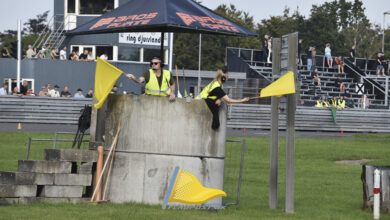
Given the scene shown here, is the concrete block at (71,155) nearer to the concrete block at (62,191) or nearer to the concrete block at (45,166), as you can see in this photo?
the concrete block at (45,166)

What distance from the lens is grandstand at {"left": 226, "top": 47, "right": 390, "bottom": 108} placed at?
50.0 metres

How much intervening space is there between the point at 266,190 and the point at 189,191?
3.96m

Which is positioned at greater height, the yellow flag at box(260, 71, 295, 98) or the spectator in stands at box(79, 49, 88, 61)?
the spectator in stands at box(79, 49, 88, 61)

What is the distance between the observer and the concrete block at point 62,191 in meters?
11.6

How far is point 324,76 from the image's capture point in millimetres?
52688

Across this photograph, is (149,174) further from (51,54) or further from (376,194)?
(51,54)

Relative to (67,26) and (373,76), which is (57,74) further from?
(373,76)

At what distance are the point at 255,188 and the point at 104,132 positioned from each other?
4.12 meters

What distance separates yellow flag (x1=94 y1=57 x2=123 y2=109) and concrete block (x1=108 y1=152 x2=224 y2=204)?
0.91 m


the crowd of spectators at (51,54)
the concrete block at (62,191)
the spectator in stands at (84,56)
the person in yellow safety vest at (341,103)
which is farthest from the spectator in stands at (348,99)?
the concrete block at (62,191)

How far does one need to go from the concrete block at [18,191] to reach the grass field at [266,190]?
253mm

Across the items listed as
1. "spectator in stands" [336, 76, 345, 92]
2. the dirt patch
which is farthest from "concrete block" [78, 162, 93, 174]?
"spectator in stands" [336, 76, 345, 92]

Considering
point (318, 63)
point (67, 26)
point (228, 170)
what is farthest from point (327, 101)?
point (228, 170)

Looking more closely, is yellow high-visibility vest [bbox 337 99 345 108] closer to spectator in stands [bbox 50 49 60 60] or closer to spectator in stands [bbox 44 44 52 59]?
spectator in stands [bbox 50 49 60 60]
